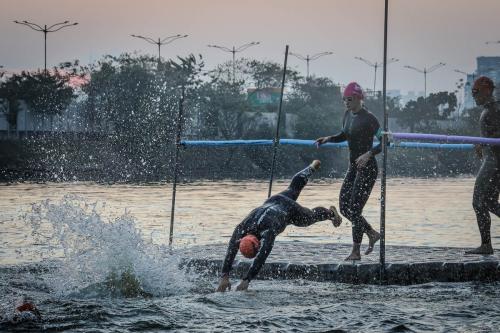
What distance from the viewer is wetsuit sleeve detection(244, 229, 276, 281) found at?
10.9 meters

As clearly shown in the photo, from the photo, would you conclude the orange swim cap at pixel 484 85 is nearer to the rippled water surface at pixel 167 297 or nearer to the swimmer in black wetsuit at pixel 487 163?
the swimmer in black wetsuit at pixel 487 163

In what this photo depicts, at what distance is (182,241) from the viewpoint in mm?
18797

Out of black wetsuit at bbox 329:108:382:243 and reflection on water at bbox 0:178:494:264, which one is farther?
reflection on water at bbox 0:178:494:264

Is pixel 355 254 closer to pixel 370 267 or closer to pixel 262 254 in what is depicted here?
pixel 370 267

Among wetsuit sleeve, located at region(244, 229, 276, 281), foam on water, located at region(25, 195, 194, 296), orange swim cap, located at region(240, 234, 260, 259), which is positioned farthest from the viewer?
foam on water, located at region(25, 195, 194, 296)

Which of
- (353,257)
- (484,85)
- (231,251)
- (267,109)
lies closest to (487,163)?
(484,85)

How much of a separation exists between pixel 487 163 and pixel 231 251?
3610mm

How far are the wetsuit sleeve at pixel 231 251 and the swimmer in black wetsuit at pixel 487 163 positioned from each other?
320cm

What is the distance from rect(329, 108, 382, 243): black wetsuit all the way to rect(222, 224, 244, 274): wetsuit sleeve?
1.98 m

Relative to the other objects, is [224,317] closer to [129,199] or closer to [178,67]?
[129,199]

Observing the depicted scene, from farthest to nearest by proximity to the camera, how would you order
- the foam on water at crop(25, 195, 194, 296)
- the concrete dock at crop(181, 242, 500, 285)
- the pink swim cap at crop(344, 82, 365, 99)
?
the pink swim cap at crop(344, 82, 365, 99)
the concrete dock at crop(181, 242, 500, 285)
the foam on water at crop(25, 195, 194, 296)

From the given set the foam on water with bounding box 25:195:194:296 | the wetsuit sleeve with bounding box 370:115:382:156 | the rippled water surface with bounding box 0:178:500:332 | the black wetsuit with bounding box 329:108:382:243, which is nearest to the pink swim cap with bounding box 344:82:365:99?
the black wetsuit with bounding box 329:108:382:243

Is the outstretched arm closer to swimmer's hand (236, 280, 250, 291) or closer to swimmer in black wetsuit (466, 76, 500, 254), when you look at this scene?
swimmer's hand (236, 280, 250, 291)

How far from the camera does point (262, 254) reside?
430 inches
